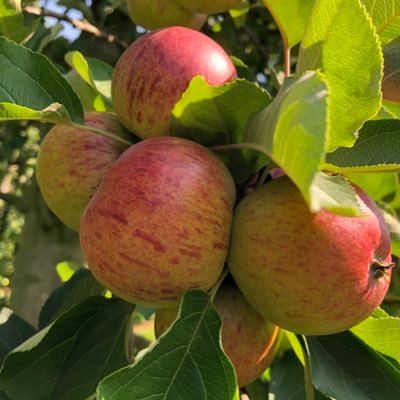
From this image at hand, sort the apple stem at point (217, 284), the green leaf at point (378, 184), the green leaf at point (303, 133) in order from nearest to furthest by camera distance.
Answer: the green leaf at point (303, 133)
the apple stem at point (217, 284)
the green leaf at point (378, 184)

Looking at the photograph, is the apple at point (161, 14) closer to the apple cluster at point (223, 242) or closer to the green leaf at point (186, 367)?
the apple cluster at point (223, 242)

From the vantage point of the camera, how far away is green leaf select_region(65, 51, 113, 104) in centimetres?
111

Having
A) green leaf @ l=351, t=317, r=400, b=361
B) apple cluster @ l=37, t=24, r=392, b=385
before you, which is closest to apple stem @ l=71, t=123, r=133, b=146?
apple cluster @ l=37, t=24, r=392, b=385

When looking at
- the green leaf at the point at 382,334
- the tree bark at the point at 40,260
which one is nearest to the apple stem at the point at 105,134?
the green leaf at the point at 382,334

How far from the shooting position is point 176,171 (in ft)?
2.48

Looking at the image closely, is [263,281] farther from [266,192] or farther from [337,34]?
[337,34]

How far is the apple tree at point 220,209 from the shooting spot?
72 cm

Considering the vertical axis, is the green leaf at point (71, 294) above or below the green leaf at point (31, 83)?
below

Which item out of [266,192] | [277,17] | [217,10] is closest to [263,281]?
[266,192]

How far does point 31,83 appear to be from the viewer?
87 centimetres

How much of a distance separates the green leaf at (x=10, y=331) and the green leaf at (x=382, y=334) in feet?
2.07

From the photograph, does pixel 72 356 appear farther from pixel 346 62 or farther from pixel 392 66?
pixel 392 66

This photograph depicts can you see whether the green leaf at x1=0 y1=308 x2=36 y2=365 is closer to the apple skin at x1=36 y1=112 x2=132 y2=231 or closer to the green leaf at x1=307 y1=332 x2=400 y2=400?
the apple skin at x1=36 y1=112 x2=132 y2=231

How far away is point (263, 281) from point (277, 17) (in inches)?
18.1
